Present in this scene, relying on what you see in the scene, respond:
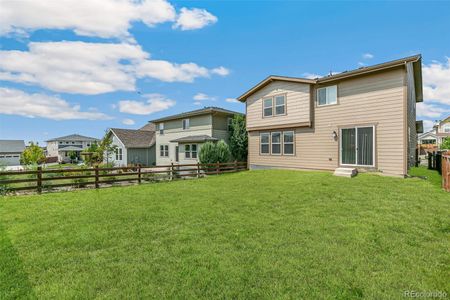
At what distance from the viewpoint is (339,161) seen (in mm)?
12992

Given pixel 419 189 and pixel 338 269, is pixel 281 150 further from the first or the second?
pixel 338 269

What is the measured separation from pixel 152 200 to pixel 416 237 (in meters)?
7.18

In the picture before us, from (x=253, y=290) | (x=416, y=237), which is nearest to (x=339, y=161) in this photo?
(x=416, y=237)

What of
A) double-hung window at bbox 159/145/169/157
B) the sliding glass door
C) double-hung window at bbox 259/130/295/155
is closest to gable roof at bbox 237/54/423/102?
the sliding glass door

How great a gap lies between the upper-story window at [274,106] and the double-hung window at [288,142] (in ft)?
4.68

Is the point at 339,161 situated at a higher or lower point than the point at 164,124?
lower

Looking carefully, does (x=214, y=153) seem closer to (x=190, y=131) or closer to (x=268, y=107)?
(x=268, y=107)

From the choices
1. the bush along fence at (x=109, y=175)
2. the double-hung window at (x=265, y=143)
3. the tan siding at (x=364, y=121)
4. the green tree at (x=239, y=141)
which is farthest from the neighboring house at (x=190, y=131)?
the tan siding at (x=364, y=121)

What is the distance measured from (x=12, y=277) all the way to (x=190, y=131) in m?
21.0

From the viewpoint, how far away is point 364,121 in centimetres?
1203

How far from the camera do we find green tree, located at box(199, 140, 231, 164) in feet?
61.4

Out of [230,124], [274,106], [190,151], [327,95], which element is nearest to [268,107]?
[274,106]

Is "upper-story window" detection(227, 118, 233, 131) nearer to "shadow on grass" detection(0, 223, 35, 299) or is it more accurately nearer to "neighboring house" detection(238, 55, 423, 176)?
"neighboring house" detection(238, 55, 423, 176)

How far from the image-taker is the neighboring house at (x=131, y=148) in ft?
94.3
